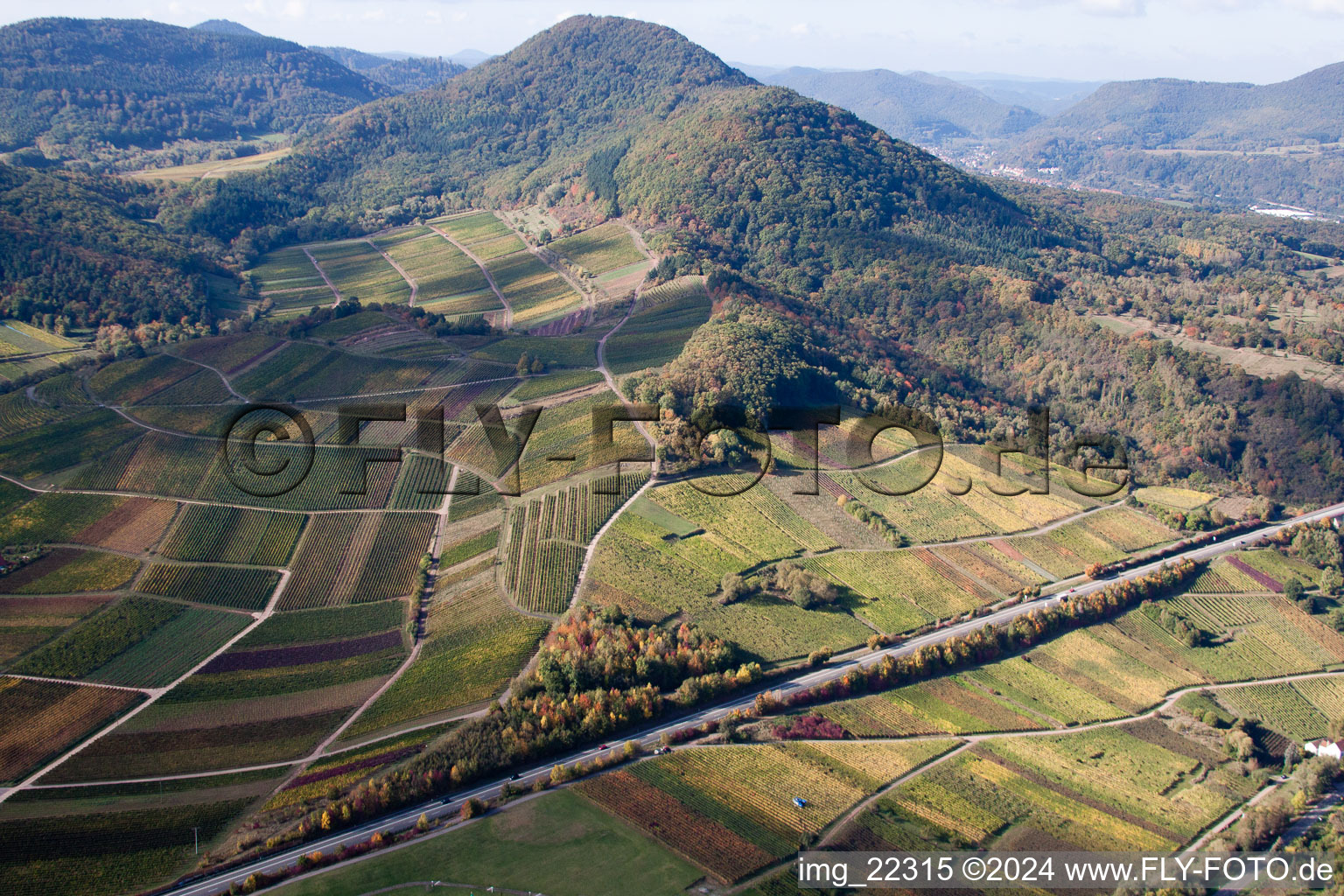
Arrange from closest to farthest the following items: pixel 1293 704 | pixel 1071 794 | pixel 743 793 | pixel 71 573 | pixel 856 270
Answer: pixel 743 793 → pixel 1071 794 → pixel 71 573 → pixel 1293 704 → pixel 856 270

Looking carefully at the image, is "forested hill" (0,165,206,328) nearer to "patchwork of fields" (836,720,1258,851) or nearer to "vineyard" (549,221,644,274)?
"vineyard" (549,221,644,274)

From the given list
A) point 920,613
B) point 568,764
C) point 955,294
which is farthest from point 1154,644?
point 955,294

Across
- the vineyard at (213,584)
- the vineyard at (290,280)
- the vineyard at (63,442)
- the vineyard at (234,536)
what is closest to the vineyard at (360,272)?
the vineyard at (290,280)

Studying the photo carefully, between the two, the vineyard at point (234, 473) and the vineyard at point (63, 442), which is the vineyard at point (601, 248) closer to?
the vineyard at point (234, 473)

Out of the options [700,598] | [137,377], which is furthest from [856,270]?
[137,377]

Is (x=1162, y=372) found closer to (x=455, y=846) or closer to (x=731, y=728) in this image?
(x=731, y=728)

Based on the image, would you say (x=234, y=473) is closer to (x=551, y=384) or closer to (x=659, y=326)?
(x=551, y=384)

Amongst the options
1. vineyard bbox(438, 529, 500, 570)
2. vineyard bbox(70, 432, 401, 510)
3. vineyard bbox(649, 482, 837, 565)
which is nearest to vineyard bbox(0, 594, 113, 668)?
vineyard bbox(70, 432, 401, 510)
